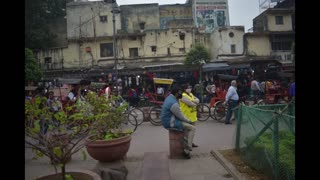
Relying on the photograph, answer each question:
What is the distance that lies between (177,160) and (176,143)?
1.28 ft

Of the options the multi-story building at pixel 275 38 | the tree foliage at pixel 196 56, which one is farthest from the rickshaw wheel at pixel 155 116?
the multi-story building at pixel 275 38

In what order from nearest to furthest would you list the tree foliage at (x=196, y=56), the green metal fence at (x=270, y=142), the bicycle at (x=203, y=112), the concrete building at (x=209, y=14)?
the green metal fence at (x=270, y=142) → the bicycle at (x=203, y=112) → the tree foliage at (x=196, y=56) → the concrete building at (x=209, y=14)

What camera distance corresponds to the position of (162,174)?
510cm

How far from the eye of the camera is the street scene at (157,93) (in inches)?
189

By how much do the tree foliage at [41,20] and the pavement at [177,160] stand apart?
2310 cm

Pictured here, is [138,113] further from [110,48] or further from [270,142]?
[110,48]

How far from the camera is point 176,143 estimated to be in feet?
22.7

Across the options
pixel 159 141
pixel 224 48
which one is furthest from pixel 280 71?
pixel 159 141

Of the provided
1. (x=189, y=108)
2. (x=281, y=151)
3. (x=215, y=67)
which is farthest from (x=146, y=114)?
(x=215, y=67)

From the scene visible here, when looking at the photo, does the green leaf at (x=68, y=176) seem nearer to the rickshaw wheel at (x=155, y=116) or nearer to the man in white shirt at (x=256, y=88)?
the rickshaw wheel at (x=155, y=116)

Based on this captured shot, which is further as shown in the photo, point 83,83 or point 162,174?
point 83,83

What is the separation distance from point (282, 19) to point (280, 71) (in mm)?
9801
